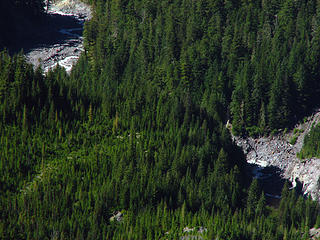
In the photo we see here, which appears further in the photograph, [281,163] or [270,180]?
[281,163]

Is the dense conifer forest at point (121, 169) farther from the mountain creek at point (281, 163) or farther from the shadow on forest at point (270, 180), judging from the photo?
the mountain creek at point (281, 163)

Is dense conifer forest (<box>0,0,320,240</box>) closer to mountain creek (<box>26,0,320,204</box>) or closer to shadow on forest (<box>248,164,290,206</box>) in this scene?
shadow on forest (<box>248,164,290,206</box>)

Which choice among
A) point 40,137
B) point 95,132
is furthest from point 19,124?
point 95,132

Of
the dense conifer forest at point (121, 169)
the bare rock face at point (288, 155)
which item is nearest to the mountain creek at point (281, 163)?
the bare rock face at point (288, 155)

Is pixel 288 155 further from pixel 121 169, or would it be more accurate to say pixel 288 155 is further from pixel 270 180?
pixel 121 169

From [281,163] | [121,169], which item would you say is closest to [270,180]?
[281,163]

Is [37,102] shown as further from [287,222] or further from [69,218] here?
[287,222]

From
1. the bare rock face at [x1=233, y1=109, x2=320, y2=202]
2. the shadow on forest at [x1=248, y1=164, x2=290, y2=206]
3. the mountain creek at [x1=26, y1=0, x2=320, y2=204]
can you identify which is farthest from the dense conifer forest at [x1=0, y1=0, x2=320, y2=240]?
the bare rock face at [x1=233, y1=109, x2=320, y2=202]

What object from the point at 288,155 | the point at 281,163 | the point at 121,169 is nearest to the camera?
the point at 121,169
